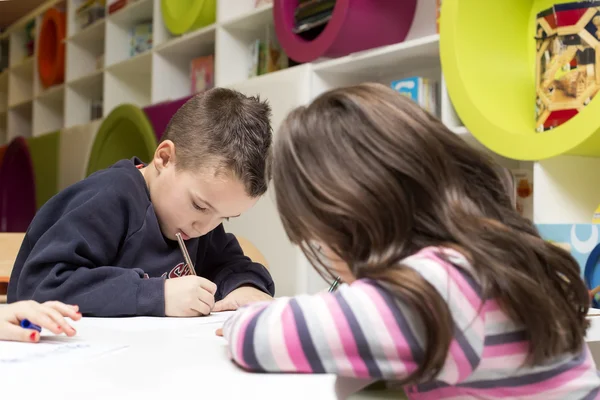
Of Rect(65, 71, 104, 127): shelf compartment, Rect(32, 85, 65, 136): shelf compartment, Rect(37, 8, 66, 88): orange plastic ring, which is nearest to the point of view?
Rect(65, 71, 104, 127): shelf compartment

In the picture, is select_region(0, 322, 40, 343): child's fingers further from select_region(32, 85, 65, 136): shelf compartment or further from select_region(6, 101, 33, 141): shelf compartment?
select_region(6, 101, 33, 141): shelf compartment

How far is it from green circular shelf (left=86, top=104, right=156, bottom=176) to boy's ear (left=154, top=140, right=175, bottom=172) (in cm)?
182

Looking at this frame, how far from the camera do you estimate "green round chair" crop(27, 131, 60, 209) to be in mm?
3871

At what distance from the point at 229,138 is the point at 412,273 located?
0.66 m

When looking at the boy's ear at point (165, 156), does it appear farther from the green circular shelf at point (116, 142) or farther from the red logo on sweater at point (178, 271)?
the green circular shelf at point (116, 142)

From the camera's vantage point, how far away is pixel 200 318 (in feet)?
3.22

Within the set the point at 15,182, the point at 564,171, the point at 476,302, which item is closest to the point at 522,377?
the point at 476,302

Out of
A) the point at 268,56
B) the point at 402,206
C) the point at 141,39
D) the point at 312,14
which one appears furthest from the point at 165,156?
the point at 141,39

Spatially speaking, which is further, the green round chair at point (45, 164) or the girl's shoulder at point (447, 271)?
the green round chair at point (45, 164)

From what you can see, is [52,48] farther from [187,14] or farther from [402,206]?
[402,206]

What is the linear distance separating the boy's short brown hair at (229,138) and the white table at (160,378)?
1.55 ft

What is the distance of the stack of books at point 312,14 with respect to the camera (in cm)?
220

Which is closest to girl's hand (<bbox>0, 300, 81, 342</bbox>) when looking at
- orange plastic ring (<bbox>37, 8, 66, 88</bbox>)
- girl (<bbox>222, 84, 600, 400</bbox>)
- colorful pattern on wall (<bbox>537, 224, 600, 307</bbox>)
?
girl (<bbox>222, 84, 600, 400</bbox>)

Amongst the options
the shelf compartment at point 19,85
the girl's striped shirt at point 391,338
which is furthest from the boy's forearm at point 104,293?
the shelf compartment at point 19,85
